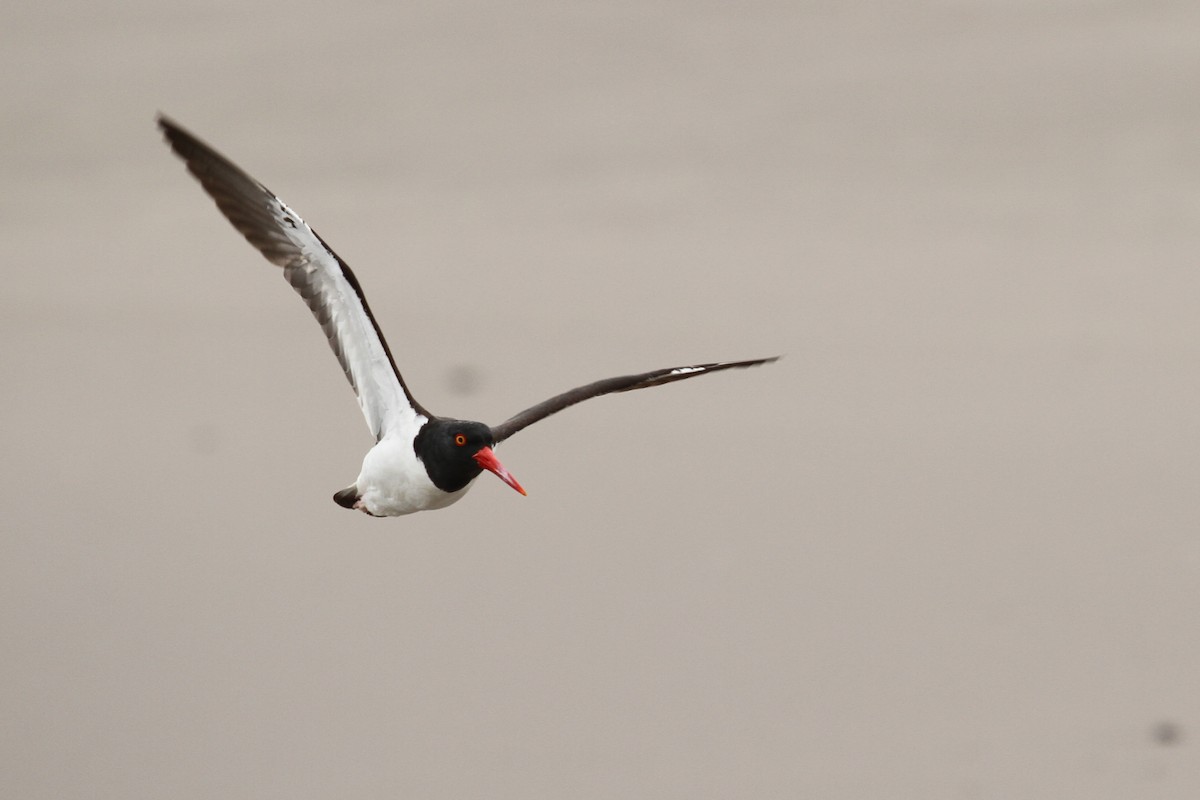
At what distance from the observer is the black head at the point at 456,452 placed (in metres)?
6.05

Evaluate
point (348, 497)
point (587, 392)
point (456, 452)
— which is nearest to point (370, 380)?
point (348, 497)

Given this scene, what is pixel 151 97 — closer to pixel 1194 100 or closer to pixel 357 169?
pixel 357 169

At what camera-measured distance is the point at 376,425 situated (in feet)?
21.5

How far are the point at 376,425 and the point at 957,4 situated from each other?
7999 mm

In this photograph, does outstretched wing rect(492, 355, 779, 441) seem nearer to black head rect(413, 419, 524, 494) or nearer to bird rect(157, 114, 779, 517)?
bird rect(157, 114, 779, 517)

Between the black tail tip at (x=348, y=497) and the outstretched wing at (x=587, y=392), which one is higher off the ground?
the outstretched wing at (x=587, y=392)

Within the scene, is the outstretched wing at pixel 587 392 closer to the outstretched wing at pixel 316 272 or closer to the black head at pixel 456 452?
the black head at pixel 456 452

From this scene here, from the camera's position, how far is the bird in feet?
20.0

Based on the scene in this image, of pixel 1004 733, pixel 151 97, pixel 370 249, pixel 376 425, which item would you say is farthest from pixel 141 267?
pixel 1004 733

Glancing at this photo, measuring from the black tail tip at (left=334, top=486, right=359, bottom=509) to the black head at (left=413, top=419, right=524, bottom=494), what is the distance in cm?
44

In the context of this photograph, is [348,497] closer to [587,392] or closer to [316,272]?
[316,272]

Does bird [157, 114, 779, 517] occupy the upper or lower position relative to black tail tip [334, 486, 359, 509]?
upper

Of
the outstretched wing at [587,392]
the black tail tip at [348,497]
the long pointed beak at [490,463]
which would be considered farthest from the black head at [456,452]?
the black tail tip at [348,497]

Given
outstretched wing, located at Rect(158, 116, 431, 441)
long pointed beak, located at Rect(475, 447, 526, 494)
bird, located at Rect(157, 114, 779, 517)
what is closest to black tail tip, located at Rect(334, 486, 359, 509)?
bird, located at Rect(157, 114, 779, 517)
